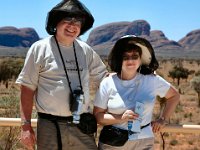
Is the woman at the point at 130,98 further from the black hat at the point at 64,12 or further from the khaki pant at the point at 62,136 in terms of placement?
the black hat at the point at 64,12

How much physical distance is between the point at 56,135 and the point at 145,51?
34.9 inches

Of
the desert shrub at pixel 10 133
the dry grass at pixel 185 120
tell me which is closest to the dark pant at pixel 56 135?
the desert shrub at pixel 10 133

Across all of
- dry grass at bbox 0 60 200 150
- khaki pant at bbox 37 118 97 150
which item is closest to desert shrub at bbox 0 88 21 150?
khaki pant at bbox 37 118 97 150

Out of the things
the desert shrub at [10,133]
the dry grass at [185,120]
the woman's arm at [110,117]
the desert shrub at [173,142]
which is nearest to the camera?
the woman's arm at [110,117]

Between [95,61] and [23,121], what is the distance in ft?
2.37

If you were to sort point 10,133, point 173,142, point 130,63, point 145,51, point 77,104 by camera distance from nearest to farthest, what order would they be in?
point 77,104, point 130,63, point 145,51, point 10,133, point 173,142

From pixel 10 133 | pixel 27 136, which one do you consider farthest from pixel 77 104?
pixel 10 133

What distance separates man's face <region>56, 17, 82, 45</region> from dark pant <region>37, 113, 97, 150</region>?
1.90 feet

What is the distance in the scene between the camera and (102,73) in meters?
3.47

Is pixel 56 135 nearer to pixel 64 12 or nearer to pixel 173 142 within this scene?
pixel 64 12

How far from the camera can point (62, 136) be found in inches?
126

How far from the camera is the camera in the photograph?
3.07 metres

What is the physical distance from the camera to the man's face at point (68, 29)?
10.3ft

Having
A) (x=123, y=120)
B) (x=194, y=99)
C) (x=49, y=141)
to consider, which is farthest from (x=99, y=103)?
(x=194, y=99)
